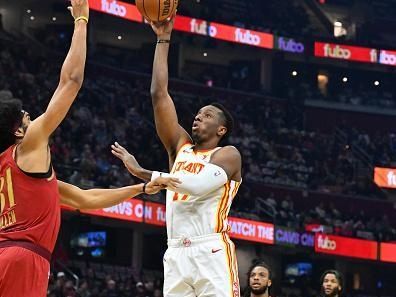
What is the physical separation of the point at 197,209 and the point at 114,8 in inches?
1062

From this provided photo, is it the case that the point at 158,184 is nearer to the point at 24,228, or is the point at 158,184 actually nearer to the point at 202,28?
the point at 24,228

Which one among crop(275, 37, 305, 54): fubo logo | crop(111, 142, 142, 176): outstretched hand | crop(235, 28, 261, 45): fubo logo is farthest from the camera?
crop(275, 37, 305, 54): fubo logo

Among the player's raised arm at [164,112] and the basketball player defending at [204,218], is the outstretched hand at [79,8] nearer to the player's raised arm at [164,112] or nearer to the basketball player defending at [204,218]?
the basketball player defending at [204,218]

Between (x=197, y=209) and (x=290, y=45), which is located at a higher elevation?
(x=290, y=45)

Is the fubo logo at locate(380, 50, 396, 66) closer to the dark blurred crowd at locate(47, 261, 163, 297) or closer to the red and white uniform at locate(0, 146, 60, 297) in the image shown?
the dark blurred crowd at locate(47, 261, 163, 297)

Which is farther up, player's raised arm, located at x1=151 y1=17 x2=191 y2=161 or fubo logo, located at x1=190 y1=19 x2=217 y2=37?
fubo logo, located at x1=190 y1=19 x2=217 y2=37

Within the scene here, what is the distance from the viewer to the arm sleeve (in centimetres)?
755

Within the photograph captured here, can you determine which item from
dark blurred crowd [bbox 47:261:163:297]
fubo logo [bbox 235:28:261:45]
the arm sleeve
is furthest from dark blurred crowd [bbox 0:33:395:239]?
the arm sleeve

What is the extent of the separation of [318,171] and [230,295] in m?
29.7

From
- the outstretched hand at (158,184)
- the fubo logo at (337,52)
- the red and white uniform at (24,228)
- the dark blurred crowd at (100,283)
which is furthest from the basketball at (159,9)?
the fubo logo at (337,52)

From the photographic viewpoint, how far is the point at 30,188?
6.29 meters

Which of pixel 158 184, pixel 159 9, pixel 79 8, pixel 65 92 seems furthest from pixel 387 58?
pixel 65 92

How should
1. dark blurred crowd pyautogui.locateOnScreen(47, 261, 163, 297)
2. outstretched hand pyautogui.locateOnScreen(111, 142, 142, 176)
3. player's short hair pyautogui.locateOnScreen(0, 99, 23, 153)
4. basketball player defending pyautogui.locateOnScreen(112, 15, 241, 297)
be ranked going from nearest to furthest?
player's short hair pyautogui.locateOnScreen(0, 99, 23, 153) → outstretched hand pyautogui.locateOnScreen(111, 142, 142, 176) → basketball player defending pyautogui.locateOnScreen(112, 15, 241, 297) → dark blurred crowd pyautogui.locateOnScreen(47, 261, 163, 297)

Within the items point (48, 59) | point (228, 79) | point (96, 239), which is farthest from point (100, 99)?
point (228, 79)
